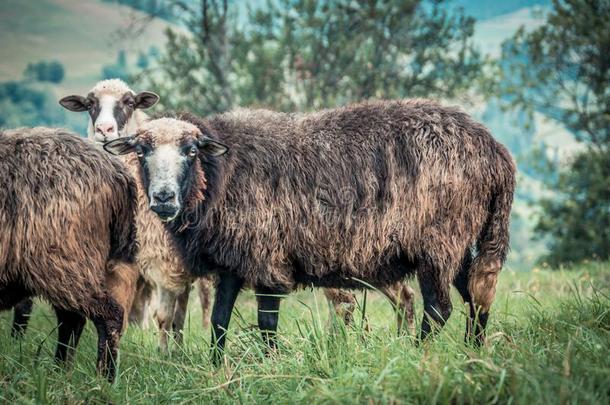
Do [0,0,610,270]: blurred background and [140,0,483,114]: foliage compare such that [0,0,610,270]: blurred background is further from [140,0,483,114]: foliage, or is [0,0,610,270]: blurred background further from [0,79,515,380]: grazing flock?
[0,79,515,380]: grazing flock

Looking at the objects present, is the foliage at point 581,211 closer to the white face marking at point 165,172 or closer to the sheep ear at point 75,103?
the sheep ear at point 75,103

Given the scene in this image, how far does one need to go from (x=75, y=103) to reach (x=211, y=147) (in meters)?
3.34

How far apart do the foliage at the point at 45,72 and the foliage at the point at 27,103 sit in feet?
1.87

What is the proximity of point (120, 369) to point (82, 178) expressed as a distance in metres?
1.53

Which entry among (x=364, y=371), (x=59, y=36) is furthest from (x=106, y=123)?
(x=59, y=36)

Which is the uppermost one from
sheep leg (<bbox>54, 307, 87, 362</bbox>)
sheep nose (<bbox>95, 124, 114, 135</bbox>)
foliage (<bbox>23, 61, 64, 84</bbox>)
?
foliage (<bbox>23, 61, 64, 84</bbox>)

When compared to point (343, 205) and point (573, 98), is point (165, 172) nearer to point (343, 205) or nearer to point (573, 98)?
point (343, 205)

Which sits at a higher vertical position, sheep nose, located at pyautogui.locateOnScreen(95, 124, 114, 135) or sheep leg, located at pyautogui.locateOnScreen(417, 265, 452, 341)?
sheep nose, located at pyautogui.locateOnScreen(95, 124, 114, 135)

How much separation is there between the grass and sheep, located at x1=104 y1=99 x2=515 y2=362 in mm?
607

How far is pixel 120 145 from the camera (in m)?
6.33

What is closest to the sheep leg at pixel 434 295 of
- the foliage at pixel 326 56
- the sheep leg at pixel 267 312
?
the sheep leg at pixel 267 312

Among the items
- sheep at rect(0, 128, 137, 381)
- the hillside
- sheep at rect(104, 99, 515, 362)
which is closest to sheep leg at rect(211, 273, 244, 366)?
sheep at rect(104, 99, 515, 362)

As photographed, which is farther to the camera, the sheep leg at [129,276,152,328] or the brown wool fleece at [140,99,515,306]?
the sheep leg at [129,276,152,328]

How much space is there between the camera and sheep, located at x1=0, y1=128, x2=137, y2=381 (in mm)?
5715
